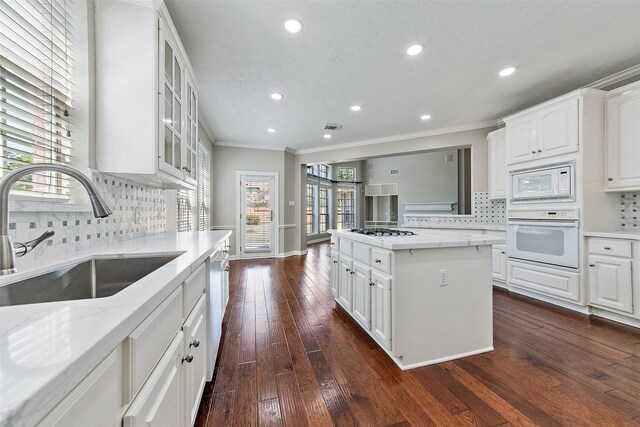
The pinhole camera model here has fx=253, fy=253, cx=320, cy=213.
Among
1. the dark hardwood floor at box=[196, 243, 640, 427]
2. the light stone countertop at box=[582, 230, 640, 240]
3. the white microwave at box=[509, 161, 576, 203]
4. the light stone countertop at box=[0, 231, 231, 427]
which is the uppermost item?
the white microwave at box=[509, 161, 576, 203]

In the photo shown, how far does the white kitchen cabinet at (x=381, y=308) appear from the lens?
173cm

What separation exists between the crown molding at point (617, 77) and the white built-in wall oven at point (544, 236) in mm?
1521

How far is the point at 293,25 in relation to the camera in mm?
1992

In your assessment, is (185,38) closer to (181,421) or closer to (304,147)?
(181,421)

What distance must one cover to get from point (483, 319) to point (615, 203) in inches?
89.4

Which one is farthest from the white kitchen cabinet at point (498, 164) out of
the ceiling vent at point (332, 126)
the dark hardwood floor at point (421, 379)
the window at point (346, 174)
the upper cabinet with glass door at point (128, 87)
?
the window at point (346, 174)

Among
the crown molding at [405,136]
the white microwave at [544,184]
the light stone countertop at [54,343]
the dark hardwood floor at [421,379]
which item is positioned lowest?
the dark hardwood floor at [421,379]

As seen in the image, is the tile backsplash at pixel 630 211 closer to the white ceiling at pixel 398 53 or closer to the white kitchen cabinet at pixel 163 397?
the white ceiling at pixel 398 53

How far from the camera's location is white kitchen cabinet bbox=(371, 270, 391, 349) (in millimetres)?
1729

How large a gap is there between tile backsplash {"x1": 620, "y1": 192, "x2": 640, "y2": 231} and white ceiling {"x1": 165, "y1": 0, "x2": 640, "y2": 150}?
1.33 metres

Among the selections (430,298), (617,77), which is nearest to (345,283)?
(430,298)

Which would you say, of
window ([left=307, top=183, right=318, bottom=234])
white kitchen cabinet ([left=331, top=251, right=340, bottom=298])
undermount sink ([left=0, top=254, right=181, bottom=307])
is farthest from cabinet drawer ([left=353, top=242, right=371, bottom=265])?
window ([left=307, top=183, right=318, bottom=234])

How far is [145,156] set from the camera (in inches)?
59.6

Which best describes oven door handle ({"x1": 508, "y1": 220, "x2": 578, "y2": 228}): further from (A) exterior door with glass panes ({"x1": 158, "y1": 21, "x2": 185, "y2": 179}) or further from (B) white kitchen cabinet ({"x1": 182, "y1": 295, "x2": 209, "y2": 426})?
(A) exterior door with glass panes ({"x1": 158, "y1": 21, "x2": 185, "y2": 179})
